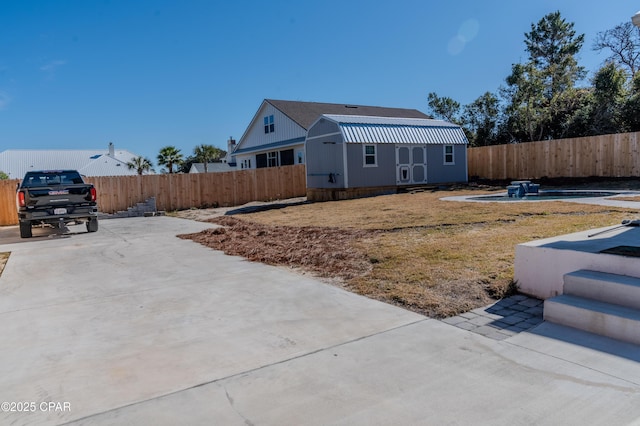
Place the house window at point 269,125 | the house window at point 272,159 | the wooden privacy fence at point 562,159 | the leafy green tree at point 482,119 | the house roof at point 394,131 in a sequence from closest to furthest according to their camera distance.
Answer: the wooden privacy fence at point 562,159 < the house roof at point 394,131 < the house window at point 269,125 < the house window at point 272,159 < the leafy green tree at point 482,119

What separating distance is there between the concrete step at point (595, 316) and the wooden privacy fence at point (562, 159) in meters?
18.1

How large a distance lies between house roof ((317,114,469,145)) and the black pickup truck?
430 inches

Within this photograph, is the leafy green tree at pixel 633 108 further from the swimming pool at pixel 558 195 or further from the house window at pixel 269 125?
the house window at pixel 269 125

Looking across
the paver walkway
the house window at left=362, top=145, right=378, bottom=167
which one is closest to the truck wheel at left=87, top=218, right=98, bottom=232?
the paver walkway

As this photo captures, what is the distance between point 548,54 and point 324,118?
22408mm

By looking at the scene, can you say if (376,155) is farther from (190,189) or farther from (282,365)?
(282,365)

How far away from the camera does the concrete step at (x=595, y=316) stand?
11.1 feet

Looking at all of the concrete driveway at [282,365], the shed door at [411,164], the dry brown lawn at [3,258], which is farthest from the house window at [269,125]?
the concrete driveway at [282,365]

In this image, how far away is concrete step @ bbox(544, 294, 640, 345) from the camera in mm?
3393

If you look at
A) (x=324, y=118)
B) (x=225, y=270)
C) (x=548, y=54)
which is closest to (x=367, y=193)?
(x=324, y=118)

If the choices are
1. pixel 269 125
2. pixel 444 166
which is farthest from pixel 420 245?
pixel 269 125

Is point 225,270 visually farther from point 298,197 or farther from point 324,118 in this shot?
point 298,197

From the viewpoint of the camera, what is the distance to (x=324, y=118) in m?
20.2

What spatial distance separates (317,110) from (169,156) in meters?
16.1
